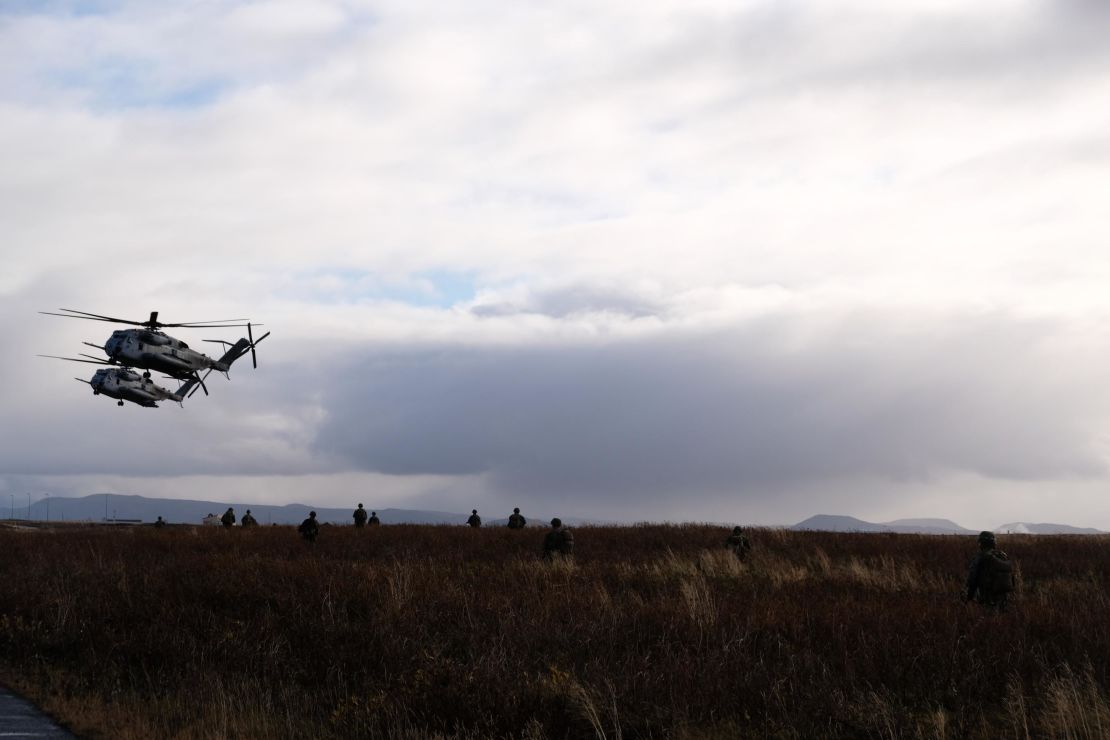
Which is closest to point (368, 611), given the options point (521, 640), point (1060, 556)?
point (521, 640)

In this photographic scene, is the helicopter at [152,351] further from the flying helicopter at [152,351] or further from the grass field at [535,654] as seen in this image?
the grass field at [535,654]

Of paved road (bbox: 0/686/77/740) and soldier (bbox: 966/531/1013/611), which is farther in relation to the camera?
soldier (bbox: 966/531/1013/611)

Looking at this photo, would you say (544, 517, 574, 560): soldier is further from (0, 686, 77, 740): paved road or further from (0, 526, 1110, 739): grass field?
(0, 686, 77, 740): paved road

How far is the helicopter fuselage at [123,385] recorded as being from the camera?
36.1m

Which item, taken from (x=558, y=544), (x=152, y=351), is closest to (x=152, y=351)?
(x=152, y=351)

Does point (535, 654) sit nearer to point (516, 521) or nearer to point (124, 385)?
point (516, 521)

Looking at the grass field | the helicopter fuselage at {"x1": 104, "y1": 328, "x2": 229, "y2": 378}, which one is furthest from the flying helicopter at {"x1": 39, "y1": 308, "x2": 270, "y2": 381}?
the grass field

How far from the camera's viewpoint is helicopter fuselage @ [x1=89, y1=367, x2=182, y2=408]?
3606cm

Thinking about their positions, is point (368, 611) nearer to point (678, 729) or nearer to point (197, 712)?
point (197, 712)

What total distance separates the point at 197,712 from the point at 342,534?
17.8 metres

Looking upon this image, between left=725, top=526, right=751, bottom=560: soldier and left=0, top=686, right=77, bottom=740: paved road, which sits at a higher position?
left=725, top=526, right=751, bottom=560: soldier

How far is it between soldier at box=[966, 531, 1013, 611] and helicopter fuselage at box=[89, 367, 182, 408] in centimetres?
3154

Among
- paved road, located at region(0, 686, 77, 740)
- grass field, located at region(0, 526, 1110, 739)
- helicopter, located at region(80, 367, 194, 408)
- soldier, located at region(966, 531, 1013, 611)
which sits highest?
helicopter, located at region(80, 367, 194, 408)

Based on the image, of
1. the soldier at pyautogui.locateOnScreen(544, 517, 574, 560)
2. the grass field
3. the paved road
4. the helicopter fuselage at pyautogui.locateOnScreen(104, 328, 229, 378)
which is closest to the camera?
the grass field
